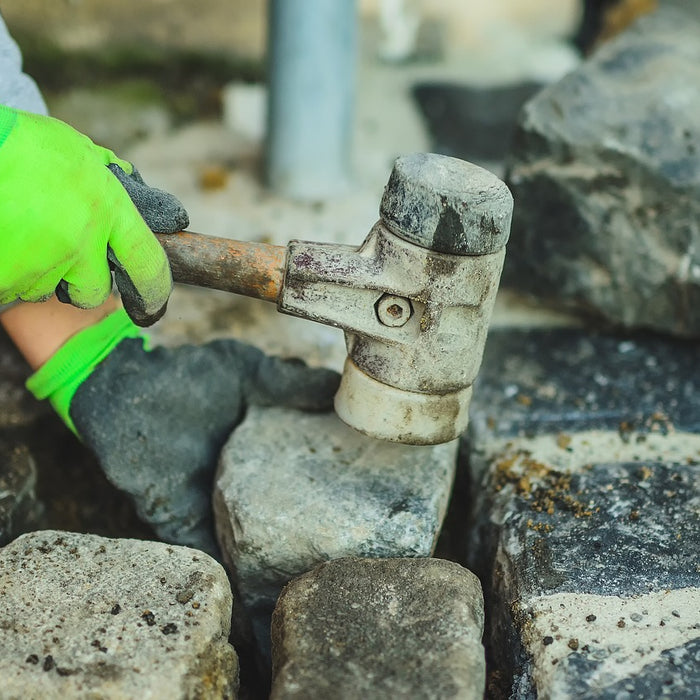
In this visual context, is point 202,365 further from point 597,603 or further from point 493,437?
point 597,603

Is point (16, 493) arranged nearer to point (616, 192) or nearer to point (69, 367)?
point (69, 367)

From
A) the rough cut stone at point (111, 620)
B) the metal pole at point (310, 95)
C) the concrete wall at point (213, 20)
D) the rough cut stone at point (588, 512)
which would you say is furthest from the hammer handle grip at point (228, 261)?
the concrete wall at point (213, 20)

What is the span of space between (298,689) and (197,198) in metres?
1.66

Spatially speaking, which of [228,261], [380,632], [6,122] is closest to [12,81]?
[6,122]

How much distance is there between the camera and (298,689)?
1.13 metres

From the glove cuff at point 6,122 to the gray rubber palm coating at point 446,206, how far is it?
1.75ft

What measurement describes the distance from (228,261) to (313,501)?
0.41m

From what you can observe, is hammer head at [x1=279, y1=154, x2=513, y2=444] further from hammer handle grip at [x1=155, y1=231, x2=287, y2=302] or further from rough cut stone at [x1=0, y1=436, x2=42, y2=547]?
rough cut stone at [x1=0, y1=436, x2=42, y2=547]

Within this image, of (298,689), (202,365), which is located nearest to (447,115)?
(202,365)

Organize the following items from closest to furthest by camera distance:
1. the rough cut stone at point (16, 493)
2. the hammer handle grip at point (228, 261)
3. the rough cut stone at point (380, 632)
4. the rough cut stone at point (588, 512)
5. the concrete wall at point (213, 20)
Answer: the rough cut stone at point (380, 632) → the rough cut stone at point (588, 512) → the hammer handle grip at point (228, 261) → the rough cut stone at point (16, 493) → the concrete wall at point (213, 20)

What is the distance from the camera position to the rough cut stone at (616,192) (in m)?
1.88

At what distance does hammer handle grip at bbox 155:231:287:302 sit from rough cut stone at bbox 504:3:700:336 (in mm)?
807

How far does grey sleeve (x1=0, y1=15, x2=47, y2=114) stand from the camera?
62.3 inches

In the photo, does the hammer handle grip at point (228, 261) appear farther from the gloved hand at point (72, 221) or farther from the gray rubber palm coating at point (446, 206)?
the gray rubber palm coating at point (446, 206)
